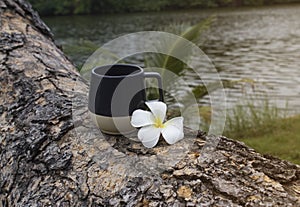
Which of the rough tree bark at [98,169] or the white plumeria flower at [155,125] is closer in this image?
the rough tree bark at [98,169]

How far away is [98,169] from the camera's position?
0.98 meters

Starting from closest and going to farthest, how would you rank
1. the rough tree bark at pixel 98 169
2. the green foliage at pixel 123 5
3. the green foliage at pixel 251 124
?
the rough tree bark at pixel 98 169
the green foliage at pixel 251 124
the green foliage at pixel 123 5

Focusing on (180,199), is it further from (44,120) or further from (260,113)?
(260,113)

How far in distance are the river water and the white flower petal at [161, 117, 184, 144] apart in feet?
6.79

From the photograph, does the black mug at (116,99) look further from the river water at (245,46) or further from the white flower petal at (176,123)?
the river water at (245,46)

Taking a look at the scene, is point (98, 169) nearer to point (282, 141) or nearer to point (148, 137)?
point (148, 137)

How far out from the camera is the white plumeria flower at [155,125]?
101cm

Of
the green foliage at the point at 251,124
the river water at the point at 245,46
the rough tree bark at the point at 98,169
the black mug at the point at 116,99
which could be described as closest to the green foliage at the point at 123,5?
the river water at the point at 245,46

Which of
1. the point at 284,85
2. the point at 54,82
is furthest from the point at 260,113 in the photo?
the point at 54,82

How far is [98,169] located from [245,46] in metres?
8.82

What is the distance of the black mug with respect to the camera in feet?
3.33

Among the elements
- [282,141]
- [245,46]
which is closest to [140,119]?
[282,141]

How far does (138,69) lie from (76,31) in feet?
40.3

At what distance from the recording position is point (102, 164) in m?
0.99
